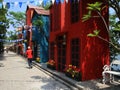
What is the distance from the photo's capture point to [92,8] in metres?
11.5

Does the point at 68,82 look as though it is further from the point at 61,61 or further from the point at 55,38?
the point at 55,38

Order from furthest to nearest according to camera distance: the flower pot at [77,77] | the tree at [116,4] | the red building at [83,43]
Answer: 1. the red building at [83,43]
2. the flower pot at [77,77]
3. the tree at [116,4]

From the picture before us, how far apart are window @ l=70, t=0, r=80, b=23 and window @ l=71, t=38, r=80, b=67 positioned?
1.27 meters

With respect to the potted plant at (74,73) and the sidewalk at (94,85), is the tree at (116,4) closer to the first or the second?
the sidewalk at (94,85)

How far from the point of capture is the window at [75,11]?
52.4ft

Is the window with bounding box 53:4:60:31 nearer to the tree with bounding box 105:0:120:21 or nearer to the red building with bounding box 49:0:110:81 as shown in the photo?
the red building with bounding box 49:0:110:81

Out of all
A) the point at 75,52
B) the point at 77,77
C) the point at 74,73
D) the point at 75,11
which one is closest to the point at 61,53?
the point at 75,52

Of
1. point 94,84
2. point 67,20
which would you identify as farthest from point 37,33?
point 94,84

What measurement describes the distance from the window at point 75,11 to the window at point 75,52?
4.16 ft

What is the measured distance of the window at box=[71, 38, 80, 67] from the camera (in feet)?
51.4

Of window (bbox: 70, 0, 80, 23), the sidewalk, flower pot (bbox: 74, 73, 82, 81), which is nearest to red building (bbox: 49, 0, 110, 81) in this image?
window (bbox: 70, 0, 80, 23)

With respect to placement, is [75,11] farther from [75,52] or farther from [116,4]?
[116,4]

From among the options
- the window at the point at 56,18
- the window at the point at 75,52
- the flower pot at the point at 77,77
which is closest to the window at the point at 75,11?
the window at the point at 75,52

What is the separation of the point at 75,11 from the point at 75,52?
8.09 ft
